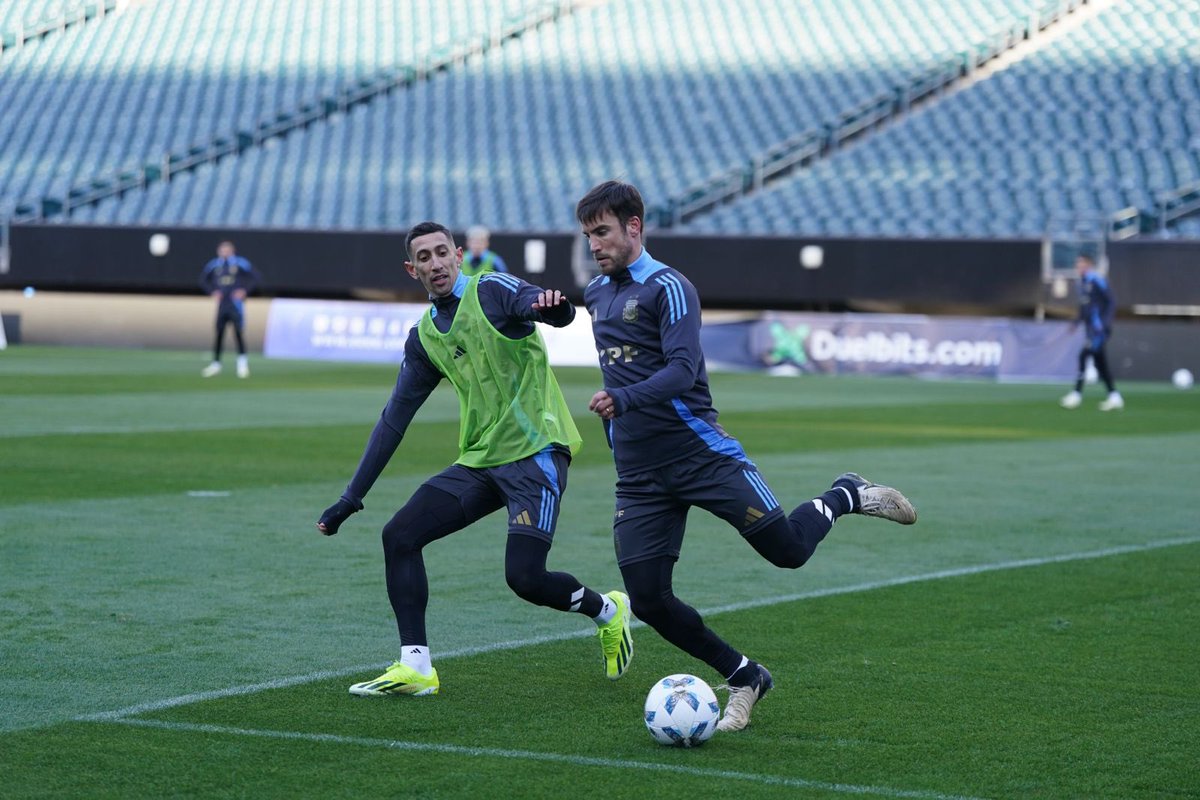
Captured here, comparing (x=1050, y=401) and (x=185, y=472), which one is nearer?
(x=185, y=472)

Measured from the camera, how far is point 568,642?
7.95m

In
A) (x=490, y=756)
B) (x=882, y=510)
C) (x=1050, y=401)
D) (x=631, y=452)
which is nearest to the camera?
(x=490, y=756)

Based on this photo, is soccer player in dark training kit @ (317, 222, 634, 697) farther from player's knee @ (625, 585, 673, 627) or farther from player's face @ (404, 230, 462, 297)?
player's knee @ (625, 585, 673, 627)

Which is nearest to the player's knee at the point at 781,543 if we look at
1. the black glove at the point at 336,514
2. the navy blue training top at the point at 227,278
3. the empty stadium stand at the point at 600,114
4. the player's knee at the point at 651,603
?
the player's knee at the point at 651,603

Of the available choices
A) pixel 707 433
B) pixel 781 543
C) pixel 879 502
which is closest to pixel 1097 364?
pixel 879 502

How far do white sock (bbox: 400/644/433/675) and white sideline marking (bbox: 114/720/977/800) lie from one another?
73 cm

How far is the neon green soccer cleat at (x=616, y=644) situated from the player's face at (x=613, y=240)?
1.54m

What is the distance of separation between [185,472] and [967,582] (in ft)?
23.0

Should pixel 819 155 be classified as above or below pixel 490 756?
above

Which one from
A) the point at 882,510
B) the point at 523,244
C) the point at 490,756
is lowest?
the point at 490,756

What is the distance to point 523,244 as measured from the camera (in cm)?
3581

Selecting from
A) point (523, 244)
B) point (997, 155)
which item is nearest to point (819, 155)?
point (997, 155)

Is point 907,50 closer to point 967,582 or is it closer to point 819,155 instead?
point 819,155

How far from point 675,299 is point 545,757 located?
1.56 m
